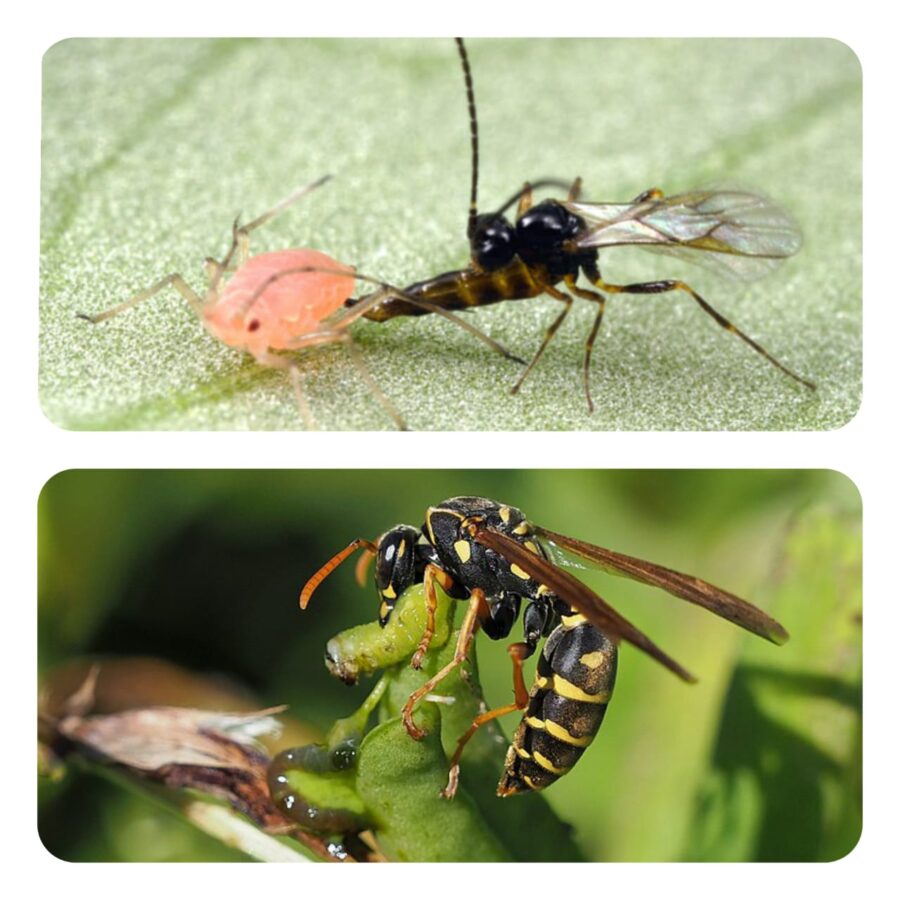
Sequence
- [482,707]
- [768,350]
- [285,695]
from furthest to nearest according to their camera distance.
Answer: [768,350] < [285,695] < [482,707]

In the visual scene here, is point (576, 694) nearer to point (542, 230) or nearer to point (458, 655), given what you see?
point (458, 655)

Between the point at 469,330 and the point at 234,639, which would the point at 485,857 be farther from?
the point at 469,330

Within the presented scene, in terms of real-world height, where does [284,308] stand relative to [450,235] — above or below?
below

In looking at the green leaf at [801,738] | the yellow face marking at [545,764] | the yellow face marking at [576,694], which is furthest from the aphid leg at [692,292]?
the yellow face marking at [545,764]

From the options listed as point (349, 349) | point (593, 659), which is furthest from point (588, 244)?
point (593, 659)

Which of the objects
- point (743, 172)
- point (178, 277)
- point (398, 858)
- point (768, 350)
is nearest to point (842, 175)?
point (743, 172)

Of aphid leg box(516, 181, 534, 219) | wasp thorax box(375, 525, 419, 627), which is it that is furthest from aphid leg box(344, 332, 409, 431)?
aphid leg box(516, 181, 534, 219)

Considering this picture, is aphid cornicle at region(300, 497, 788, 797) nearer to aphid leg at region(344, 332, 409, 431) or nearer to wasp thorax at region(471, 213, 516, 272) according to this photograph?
aphid leg at region(344, 332, 409, 431)
